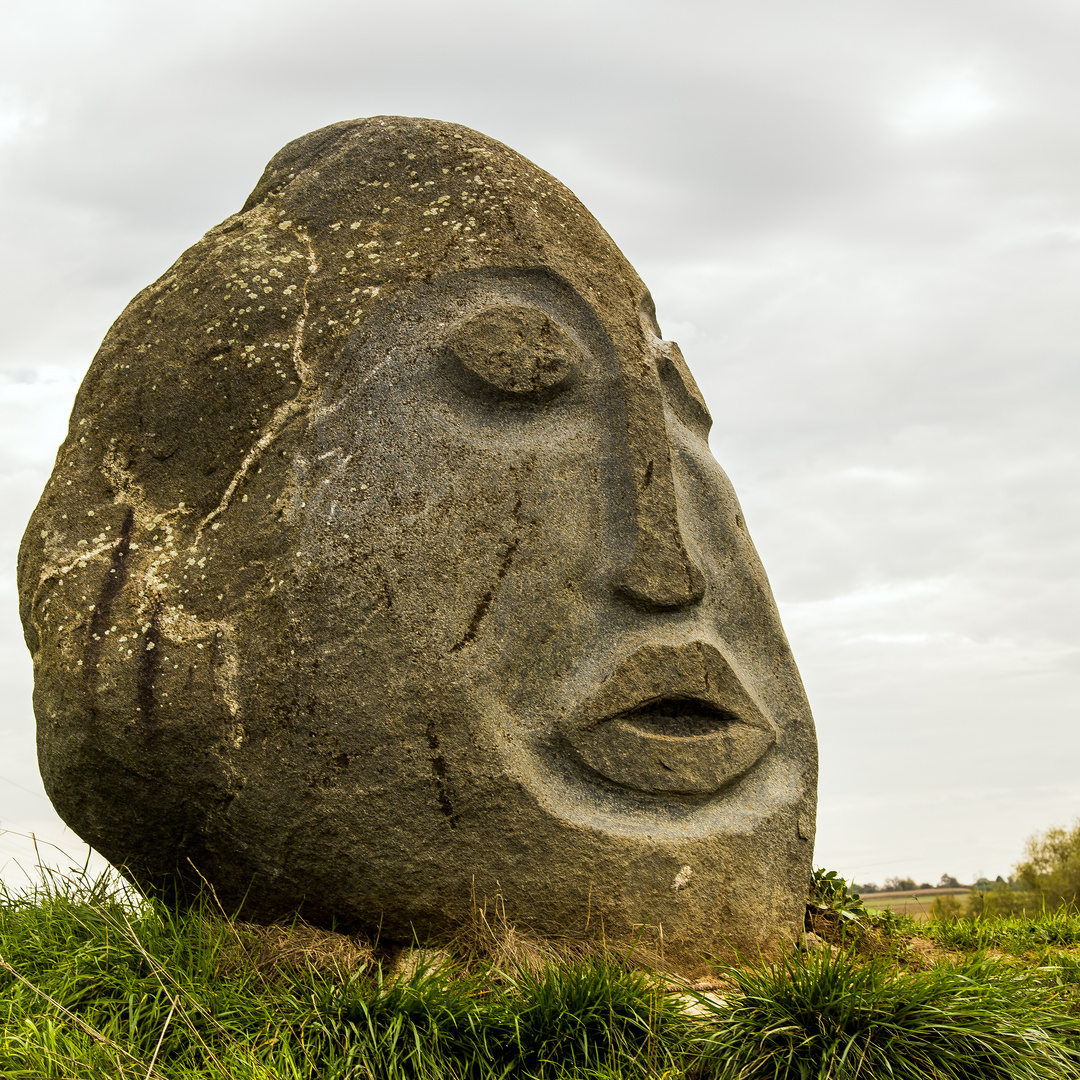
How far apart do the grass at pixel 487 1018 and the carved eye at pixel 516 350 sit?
2096 mm

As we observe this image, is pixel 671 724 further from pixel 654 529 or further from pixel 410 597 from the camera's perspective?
pixel 410 597

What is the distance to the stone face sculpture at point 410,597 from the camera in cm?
356

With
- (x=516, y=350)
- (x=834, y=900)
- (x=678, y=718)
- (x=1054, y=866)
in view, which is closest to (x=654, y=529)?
(x=678, y=718)

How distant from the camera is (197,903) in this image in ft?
12.5

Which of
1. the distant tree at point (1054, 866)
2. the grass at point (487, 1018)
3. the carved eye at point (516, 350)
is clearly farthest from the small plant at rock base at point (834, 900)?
the distant tree at point (1054, 866)

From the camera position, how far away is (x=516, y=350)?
13.1ft

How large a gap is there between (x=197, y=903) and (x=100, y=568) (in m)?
1.28

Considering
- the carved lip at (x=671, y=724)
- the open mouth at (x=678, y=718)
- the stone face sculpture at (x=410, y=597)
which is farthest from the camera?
the open mouth at (x=678, y=718)

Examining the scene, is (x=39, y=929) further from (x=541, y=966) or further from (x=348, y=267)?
(x=348, y=267)

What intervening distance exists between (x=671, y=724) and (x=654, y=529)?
2.50 feet

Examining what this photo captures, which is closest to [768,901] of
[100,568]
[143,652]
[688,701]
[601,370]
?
[688,701]

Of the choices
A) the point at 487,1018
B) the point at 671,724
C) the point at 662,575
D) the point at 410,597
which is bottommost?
the point at 487,1018

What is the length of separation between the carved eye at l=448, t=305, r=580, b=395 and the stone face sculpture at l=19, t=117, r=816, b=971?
0.06ft

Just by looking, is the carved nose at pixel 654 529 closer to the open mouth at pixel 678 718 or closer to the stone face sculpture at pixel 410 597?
the stone face sculpture at pixel 410 597
